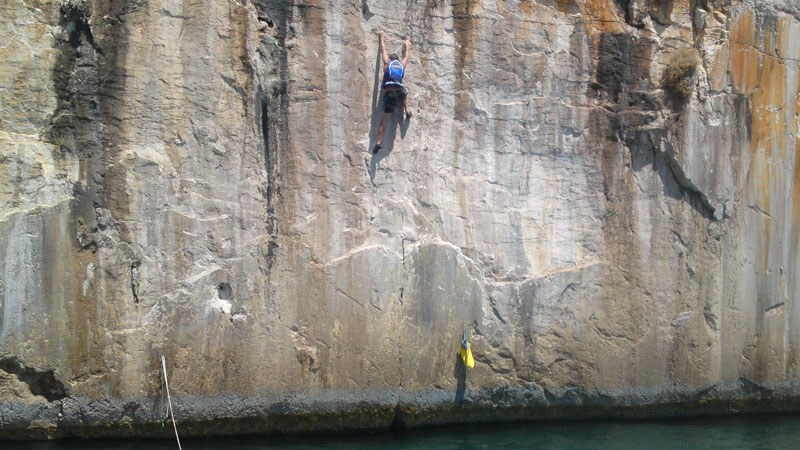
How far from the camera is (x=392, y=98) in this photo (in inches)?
261

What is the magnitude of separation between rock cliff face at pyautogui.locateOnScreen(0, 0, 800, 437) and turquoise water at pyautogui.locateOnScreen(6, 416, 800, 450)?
13cm

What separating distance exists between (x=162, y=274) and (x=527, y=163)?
356 centimetres

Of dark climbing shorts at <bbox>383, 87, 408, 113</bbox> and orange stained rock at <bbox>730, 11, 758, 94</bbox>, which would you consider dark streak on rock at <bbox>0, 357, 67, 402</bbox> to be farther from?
orange stained rock at <bbox>730, 11, 758, 94</bbox>

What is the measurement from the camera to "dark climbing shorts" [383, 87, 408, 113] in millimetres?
6617

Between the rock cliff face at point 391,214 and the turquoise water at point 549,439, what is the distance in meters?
0.13

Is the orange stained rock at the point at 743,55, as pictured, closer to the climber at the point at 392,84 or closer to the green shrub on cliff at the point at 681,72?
the green shrub on cliff at the point at 681,72

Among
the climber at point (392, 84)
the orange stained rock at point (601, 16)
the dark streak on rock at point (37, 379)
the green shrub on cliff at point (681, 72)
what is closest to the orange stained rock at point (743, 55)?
the green shrub on cliff at point (681, 72)

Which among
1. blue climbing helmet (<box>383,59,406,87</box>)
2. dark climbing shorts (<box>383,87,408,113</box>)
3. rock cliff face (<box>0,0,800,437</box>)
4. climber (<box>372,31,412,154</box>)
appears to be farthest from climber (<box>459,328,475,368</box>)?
blue climbing helmet (<box>383,59,406,87</box>)

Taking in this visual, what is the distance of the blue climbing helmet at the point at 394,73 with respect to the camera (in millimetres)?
6539

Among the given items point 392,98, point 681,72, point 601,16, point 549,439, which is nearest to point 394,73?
point 392,98

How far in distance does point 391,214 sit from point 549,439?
260cm

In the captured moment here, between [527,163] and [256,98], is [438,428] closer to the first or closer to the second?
[527,163]

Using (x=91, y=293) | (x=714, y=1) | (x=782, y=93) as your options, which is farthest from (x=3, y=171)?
(x=782, y=93)

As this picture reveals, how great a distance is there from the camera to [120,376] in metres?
6.22
